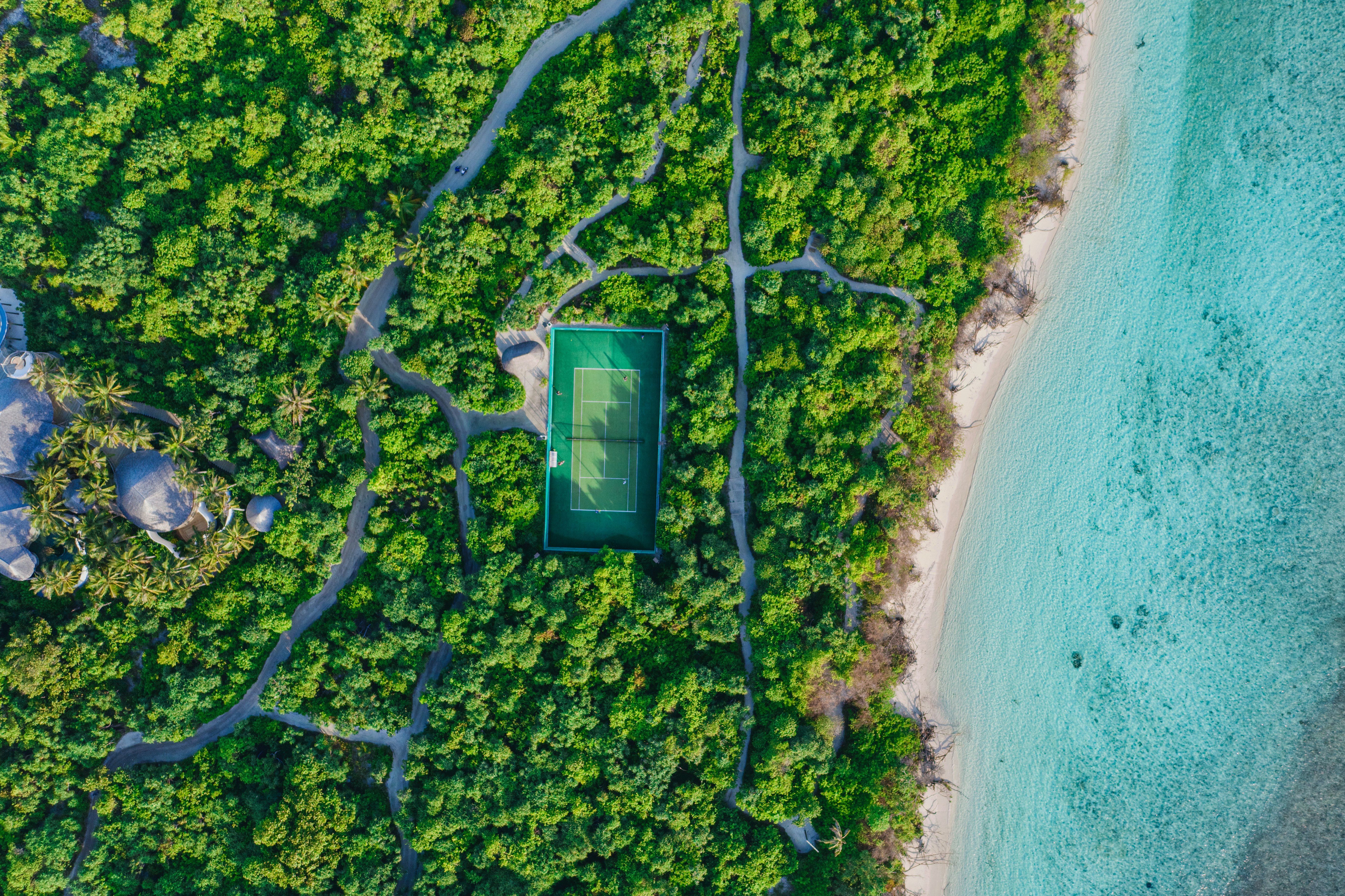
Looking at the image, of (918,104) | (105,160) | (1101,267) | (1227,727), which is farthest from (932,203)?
(105,160)

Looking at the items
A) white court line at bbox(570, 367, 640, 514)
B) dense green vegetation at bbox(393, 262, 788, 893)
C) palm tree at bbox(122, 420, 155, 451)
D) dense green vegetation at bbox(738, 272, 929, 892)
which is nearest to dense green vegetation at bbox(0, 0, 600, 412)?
palm tree at bbox(122, 420, 155, 451)

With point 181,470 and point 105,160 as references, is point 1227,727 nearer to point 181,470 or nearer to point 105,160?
point 181,470

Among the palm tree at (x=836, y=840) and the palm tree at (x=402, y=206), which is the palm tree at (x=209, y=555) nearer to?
the palm tree at (x=402, y=206)

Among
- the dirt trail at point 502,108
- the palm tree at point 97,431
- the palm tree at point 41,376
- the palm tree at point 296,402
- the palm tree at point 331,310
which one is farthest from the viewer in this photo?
the dirt trail at point 502,108

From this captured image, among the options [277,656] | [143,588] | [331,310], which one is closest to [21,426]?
[143,588]

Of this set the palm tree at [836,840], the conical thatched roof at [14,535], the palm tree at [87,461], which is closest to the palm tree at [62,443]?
the palm tree at [87,461]

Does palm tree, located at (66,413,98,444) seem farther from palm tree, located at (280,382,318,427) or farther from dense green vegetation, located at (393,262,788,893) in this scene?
dense green vegetation, located at (393,262,788,893)

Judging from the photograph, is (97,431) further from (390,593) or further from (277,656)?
A: (390,593)
